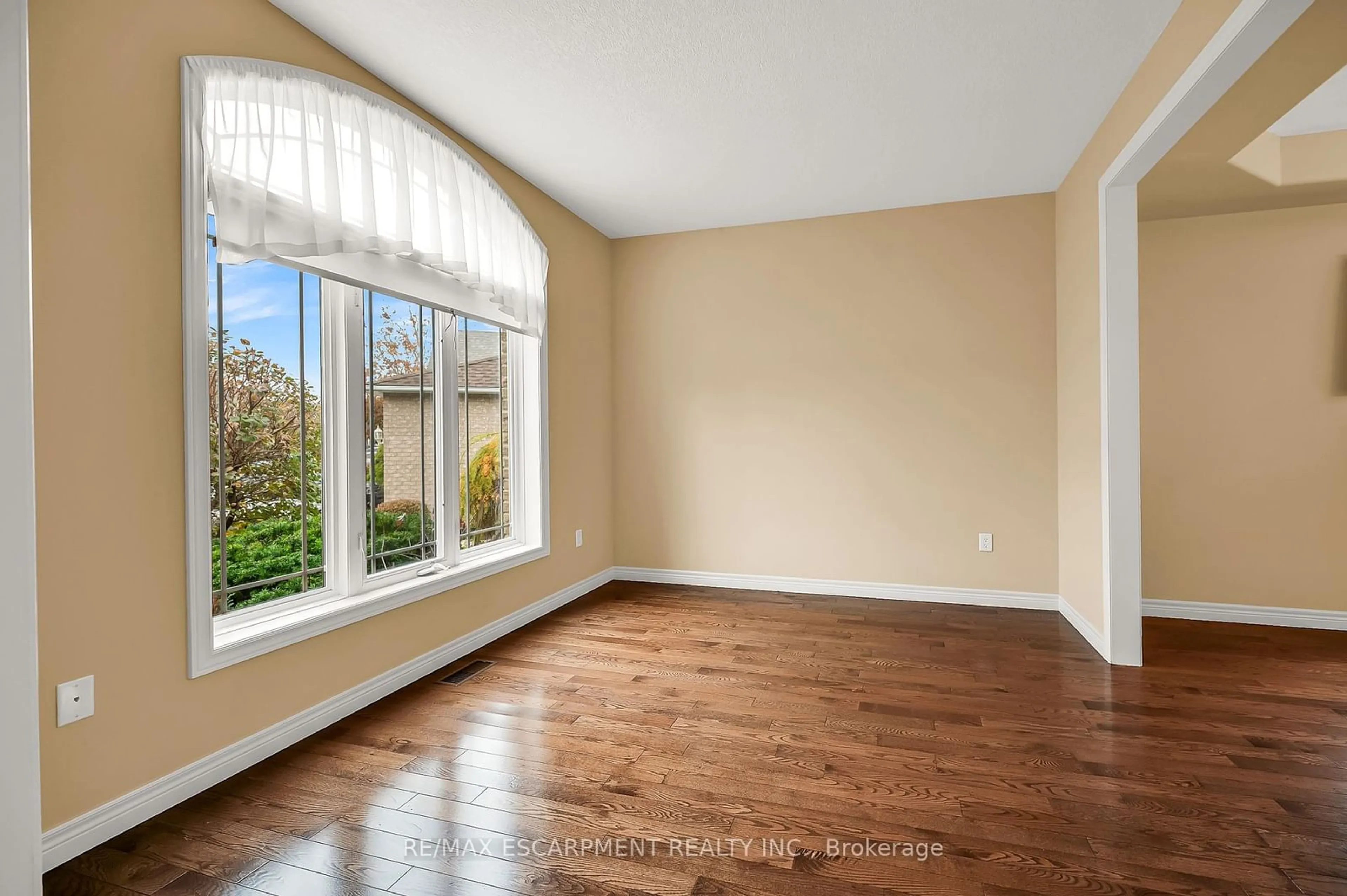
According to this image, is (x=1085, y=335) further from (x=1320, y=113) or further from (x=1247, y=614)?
(x=1247, y=614)

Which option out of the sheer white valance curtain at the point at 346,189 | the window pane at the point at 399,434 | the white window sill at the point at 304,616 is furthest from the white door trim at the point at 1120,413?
the window pane at the point at 399,434

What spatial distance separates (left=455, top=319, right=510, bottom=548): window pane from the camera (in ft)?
11.9

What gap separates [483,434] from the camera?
12.6 ft

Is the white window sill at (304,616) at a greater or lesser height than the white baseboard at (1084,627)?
greater

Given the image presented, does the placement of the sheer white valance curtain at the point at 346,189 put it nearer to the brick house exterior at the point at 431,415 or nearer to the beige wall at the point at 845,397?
the brick house exterior at the point at 431,415

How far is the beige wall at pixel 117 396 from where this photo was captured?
5.55 ft

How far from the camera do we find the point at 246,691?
2.21 meters

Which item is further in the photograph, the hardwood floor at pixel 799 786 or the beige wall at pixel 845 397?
the beige wall at pixel 845 397

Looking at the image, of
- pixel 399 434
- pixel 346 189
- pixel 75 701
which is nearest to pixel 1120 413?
pixel 399 434

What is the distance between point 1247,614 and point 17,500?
5.57 metres

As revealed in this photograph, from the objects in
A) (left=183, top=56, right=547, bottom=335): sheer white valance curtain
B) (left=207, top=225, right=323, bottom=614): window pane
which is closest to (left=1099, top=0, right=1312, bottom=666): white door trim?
(left=183, top=56, right=547, bottom=335): sheer white valance curtain

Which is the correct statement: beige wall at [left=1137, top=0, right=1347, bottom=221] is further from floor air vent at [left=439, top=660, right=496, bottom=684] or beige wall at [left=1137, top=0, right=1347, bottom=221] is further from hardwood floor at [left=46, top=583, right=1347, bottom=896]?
floor air vent at [left=439, top=660, right=496, bottom=684]

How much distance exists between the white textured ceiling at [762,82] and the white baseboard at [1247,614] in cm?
274

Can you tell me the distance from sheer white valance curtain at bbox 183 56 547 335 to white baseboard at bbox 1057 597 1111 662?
3.60 m
